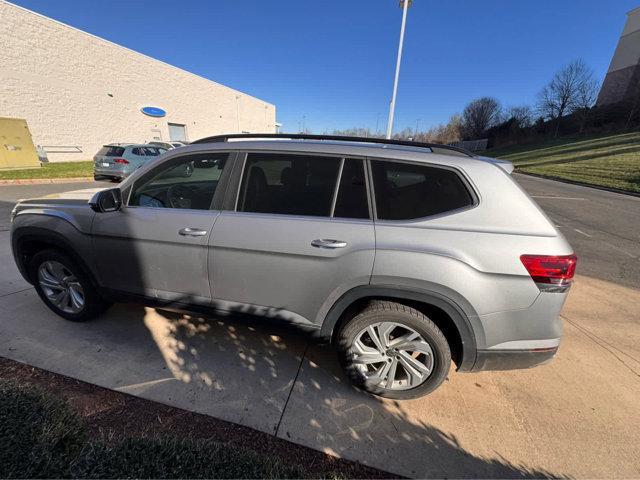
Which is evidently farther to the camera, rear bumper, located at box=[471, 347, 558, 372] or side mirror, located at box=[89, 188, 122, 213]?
side mirror, located at box=[89, 188, 122, 213]

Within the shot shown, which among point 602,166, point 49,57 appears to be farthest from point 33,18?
point 602,166

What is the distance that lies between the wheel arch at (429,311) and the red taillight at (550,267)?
44 cm

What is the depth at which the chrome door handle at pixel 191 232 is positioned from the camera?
90.7 inches

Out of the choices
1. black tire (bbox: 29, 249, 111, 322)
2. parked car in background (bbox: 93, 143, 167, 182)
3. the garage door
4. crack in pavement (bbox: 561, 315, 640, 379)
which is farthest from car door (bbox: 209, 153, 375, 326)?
the garage door

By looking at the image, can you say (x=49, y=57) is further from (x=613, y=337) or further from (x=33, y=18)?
(x=613, y=337)

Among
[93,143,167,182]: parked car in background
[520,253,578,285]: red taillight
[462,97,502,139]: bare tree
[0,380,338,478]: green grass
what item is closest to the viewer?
[0,380,338,478]: green grass

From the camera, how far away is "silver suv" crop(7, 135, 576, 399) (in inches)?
75.8

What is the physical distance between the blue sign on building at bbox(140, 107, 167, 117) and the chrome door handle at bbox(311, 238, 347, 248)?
2712 centimetres

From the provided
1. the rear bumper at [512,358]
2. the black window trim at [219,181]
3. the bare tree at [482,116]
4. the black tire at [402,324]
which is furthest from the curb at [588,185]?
the bare tree at [482,116]

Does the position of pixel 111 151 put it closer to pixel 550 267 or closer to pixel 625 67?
pixel 550 267

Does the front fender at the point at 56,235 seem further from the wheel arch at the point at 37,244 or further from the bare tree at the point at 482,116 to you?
the bare tree at the point at 482,116

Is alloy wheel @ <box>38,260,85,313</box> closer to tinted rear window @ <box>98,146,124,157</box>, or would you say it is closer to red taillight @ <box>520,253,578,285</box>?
red taillight @ <box>520,253,578,285</box>

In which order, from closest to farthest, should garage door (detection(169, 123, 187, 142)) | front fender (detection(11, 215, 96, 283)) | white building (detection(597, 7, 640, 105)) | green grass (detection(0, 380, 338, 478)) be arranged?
green grass (detection(0, 380, 338, 478)), front fender (detection(11, 215, 96, 283)), garage door (detection(169, 123, 187, 142)), white building (detection(597, 7, 640, 105))

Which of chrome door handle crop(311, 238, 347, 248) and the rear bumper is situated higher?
chrome door handle crop(311, 238, 347, 248)
